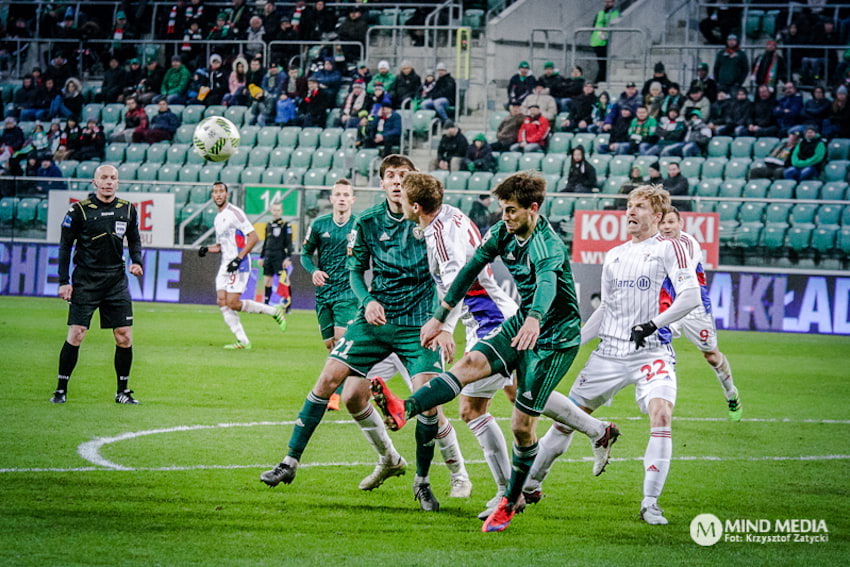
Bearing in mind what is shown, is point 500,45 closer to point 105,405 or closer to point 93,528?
point 105,405

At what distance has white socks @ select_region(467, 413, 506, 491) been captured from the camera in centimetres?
731

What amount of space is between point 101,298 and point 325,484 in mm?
4327

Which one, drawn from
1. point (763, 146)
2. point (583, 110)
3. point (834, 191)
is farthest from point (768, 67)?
point (834, 191)

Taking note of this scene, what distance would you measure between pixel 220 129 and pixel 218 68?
11.0 m

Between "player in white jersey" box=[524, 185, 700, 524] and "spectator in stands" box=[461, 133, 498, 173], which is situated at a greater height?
"spectator in stands" box=[461, 133, 498, 173]

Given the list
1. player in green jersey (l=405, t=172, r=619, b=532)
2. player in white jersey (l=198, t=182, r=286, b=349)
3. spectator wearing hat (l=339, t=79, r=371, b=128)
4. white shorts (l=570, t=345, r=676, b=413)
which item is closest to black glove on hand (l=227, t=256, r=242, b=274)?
player in white jersey (l=198, t=182, r=286, b=349)

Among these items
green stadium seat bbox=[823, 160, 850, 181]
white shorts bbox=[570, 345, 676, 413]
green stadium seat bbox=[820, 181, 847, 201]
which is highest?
green stadium seat bbox=[823, 160, 850, 181]

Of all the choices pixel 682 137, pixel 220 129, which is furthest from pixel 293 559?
pixel 682 137

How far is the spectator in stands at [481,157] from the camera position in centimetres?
2412

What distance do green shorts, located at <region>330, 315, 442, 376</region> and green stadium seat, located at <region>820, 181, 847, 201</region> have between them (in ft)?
52.2

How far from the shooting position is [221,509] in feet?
22.9

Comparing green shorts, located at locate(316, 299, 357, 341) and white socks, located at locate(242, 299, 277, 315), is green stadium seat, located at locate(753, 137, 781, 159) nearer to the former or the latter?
white socks, located at locate(242, 299, 277, 315)

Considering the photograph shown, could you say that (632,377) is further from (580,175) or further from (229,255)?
(580,175)

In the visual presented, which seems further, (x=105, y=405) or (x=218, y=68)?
(x=218, y=68)
